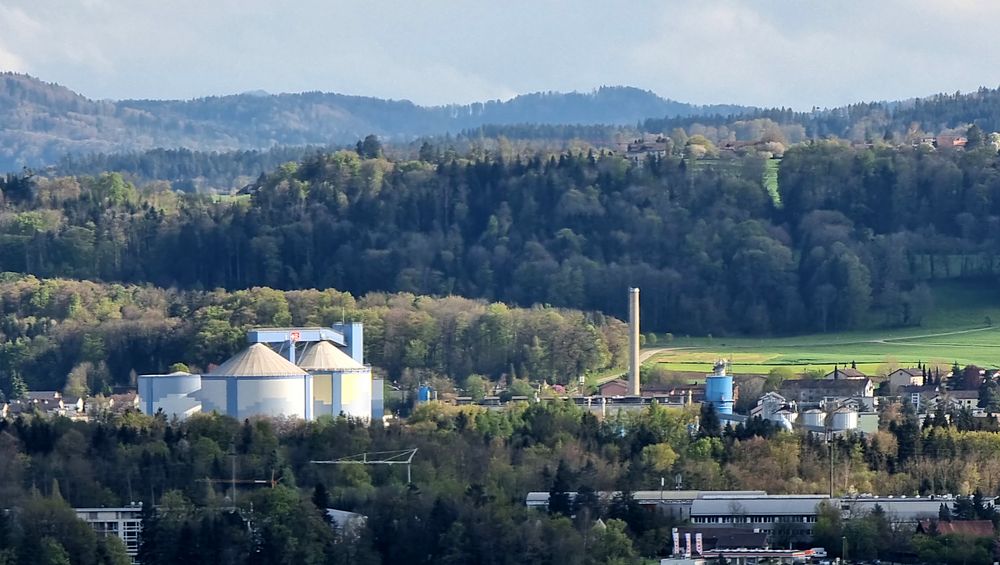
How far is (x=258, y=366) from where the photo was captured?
79312 mm

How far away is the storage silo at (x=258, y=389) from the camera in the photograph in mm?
78125

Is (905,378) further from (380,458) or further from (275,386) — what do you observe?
(380,458)

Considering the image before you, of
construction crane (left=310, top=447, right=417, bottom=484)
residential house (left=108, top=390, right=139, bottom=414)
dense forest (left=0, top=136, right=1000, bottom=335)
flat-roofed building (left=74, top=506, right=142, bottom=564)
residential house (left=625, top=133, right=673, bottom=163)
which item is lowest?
flat-roofed building (left=74, top=506, right=142, bottom=564)

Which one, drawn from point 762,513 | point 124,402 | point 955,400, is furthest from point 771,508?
point 124,402

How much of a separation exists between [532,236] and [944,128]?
6494cm

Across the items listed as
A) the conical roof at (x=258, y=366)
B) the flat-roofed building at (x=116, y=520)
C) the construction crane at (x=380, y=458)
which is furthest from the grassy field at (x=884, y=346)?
the flat-roofed building at (x=116, y=520)

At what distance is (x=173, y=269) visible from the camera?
11475cm

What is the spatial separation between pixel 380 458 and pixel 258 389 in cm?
1053

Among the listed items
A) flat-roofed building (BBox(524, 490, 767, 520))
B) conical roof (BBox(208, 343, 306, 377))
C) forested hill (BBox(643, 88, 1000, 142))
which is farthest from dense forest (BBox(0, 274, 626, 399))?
forested hill (BBox(643, 88, 1000, 142))

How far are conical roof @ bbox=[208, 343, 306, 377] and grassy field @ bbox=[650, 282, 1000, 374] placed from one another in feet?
55.7

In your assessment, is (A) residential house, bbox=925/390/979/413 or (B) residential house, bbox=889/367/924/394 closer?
(A) residential house, bbox=925/390/979/413

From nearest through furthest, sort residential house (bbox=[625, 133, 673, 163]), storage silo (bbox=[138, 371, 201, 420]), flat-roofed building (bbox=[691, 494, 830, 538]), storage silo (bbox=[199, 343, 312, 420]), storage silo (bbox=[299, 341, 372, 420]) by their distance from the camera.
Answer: flat-roofed building (bbox=[691, 494, 830, 538]) → storage silo (bbox=[199, 343, 312, 420]) → storage silo (bbox=[138, 371, 201, 420]) → storage silo (bbox=[299, 341, 372, 420]) → residential house (bbox=[625, 133, 673, 163])

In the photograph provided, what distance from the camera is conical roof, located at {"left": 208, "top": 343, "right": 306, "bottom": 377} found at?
79.1 metres

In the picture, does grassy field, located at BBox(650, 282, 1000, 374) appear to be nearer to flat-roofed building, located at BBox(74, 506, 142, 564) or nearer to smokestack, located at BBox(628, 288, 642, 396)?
smokestack, located at BBox(628, 288, 642, 396)
